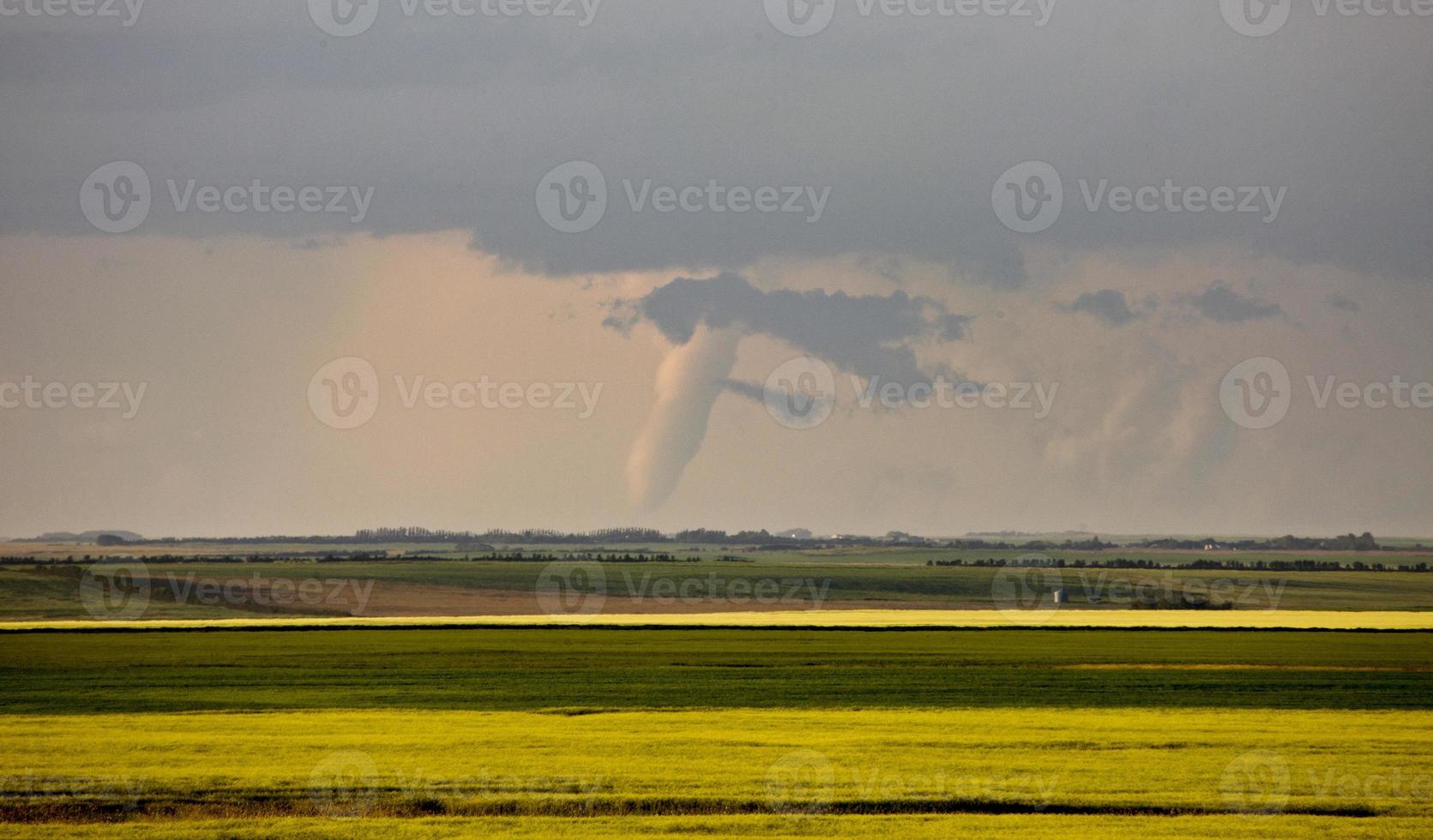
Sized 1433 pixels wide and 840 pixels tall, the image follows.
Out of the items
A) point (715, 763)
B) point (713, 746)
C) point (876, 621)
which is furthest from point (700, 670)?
point (876, 621)

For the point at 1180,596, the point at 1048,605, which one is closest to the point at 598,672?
the point at 1048,605

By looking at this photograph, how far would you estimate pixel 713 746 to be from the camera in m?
38.6

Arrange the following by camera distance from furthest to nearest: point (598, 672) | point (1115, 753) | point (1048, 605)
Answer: point (1048, 605)
point (598, 672)
point (1115, 753)

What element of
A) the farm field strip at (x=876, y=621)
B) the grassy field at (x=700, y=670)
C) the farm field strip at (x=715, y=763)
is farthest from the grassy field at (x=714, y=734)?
the farm field strip at (x=876, y=621)

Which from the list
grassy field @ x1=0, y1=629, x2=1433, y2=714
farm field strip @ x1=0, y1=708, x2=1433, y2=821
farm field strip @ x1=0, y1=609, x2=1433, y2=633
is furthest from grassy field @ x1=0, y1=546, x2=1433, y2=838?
farm field strip @ x1=0, y1=609, x2=1433, y2=633

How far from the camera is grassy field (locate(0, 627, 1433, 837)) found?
29828 millimetres

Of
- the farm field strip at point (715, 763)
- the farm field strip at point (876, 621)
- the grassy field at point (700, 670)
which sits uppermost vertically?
the farm field strip at point (876, 621)

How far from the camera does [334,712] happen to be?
156 feet

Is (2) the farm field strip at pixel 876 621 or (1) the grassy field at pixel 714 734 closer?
(1) the grassy field at pixel 714 734

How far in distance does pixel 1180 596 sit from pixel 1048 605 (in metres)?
27.0

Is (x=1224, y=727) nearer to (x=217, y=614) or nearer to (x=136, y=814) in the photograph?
(x=136, y=814)

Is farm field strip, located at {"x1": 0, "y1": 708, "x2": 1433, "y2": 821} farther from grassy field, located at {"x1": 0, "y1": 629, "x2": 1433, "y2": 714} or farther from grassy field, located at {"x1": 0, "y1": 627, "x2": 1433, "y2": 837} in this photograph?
grassy field, located at {"x1": 0, "y1": 629, "x2": 1433, "y2": 714}

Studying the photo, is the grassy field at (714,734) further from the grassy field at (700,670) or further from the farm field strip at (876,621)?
the farm field strip at (876,621)

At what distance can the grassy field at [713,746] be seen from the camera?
2983cm
